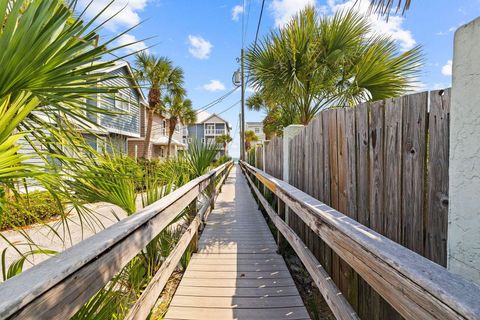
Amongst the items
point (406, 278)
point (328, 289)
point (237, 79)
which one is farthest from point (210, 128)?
point (406, 278)

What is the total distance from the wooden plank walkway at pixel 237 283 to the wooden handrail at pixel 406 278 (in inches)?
47.8

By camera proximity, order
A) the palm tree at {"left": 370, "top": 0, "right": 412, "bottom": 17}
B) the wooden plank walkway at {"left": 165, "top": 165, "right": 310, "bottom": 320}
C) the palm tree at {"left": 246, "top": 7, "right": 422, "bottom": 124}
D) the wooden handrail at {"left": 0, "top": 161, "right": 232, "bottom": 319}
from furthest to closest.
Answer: the palm tree at {"left": 246, "top": 7, "right": 422, "bottom": 124} → the wooden plank walkway at {"left": 165, "top": 165, "right": 310, "bottom": 320} → the palm tree at {"left": 370, "top": 0, "right": 412, "bottom": 17} → the wooden handrail at {"left": 0, "top": 161, "right": 232, "bottom": 319}

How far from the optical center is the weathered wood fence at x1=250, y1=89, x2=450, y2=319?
1141mm

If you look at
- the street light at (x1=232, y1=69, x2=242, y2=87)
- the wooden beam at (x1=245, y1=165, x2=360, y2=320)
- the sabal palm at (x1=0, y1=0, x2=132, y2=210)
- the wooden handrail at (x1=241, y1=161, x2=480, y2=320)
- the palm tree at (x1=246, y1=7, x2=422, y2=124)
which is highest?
the street light at (x1=232, y1=69, x2=242, y2=87)

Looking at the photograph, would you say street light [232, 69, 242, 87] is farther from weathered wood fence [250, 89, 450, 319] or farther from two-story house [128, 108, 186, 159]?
weathered wood fence [250, 89, 450, 319]

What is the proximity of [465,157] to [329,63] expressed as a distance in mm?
4089

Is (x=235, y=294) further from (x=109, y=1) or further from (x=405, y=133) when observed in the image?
(x=109, y=1)

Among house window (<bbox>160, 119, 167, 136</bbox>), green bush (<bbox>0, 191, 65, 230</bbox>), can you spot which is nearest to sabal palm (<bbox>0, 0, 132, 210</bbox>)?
green bush (<bbox>0, 191, 65, 230</bbox>)

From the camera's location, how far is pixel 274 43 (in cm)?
464

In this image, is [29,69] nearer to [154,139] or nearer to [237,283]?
[237,283]

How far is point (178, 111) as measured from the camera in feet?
64.4

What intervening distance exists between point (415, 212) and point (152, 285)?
163 cm

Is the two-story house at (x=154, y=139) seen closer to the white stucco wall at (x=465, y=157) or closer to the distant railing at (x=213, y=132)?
the white stucco wall at (x=465, y=157)

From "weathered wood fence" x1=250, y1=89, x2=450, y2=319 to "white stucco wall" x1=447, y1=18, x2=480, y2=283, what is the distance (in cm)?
17
